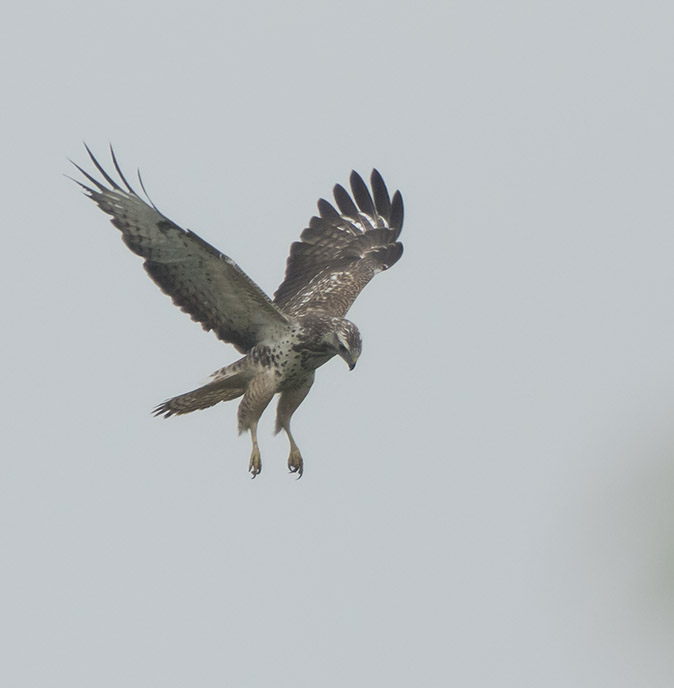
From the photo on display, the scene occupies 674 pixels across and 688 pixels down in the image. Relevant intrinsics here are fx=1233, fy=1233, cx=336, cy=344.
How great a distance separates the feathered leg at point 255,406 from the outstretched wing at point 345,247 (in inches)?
52.7

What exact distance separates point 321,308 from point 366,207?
2.64 metres

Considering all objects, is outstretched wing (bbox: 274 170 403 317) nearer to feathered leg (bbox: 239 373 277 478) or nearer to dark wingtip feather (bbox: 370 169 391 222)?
dark wingtip feather (bbox: 370 169 391 222)

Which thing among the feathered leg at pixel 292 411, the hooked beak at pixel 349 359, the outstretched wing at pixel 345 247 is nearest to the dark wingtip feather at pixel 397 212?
the outstretched wing at pixel 345 247

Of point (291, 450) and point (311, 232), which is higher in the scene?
point (311, 232)

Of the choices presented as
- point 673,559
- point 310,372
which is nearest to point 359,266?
point 310,372

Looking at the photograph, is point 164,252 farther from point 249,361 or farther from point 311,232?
point 311,232

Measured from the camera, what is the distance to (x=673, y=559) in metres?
3.61

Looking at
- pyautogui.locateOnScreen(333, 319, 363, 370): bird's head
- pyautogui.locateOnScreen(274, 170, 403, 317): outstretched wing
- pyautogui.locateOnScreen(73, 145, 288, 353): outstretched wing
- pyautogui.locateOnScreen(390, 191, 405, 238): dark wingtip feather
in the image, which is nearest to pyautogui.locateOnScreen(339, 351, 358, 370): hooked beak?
pyautogui.locateOnScreen(333, 319, 363, 370): bird's head

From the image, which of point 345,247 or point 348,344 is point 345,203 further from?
point 348,344

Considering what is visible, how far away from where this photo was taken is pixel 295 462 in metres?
9.67

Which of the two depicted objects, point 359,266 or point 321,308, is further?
point 359,266

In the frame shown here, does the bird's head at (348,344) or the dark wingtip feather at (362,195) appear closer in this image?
the bird's head at (348,344)

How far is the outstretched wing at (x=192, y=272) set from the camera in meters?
8.83

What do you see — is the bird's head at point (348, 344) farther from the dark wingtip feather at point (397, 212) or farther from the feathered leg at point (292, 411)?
the dark wingtip feather at point (397, 212)
